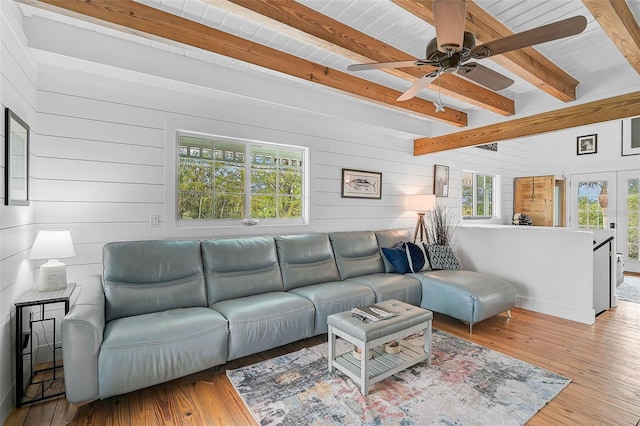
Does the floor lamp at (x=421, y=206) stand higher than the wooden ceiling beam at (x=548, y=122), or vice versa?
the wooden ceiling beam at (x=548, y=122)

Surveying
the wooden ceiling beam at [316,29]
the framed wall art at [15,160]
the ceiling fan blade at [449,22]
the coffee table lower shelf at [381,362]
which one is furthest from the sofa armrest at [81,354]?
the ceiling fan blade at [449,22]

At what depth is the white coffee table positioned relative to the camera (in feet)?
7.22

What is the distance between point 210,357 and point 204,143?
212 cm

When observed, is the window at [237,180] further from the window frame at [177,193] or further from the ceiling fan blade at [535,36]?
the ceiling fan blade at [535,36]

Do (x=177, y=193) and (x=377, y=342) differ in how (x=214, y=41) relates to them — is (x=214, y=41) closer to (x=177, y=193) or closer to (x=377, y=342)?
(x=177, y=193)

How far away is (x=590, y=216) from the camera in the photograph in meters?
6.62

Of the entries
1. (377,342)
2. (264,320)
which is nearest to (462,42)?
(377,342)

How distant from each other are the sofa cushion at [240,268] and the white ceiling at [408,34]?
1.66 meters

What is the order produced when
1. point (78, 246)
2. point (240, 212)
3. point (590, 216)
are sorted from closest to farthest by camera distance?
1. point (78, 246)
2. point (240, 212)
3. point (590, 216)

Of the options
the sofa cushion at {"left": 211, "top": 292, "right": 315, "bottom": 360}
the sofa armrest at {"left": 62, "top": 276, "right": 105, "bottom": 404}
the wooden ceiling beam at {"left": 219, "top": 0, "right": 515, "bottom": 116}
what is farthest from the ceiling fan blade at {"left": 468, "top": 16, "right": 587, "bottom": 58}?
the sofa armrest at {"left": 62, "top": 276, "right": 105, "bottom": 404}

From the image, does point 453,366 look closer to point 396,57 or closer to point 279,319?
point 279,319

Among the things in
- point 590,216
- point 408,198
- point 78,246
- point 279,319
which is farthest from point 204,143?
point 590,216

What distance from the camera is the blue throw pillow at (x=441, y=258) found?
414cm

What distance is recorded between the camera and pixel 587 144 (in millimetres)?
6578
